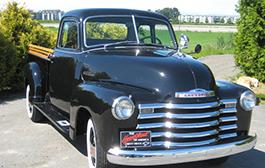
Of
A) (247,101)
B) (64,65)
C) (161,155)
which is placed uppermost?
(64,65)

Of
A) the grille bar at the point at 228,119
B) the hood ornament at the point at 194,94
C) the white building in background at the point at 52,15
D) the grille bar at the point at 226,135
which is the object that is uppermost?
the white building in background at the point at 52,15

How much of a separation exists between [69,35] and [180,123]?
2.55 m

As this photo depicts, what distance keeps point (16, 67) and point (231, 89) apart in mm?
6525

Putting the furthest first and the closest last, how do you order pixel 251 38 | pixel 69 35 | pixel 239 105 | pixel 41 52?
pixel 251 38, pixel 41 52, pixel 69 35, pixel 239 105

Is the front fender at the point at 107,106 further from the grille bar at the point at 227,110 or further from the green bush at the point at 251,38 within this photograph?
the green bush at the point at 251,38

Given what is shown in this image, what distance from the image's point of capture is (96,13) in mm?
5836

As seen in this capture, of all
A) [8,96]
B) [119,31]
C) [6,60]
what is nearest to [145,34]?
[119,31]

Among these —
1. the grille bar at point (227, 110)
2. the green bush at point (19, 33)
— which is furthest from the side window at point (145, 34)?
the green bush at point (19, 33)

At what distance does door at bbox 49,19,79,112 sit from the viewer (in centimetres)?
578

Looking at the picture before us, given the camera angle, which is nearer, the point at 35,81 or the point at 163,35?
the point at 163,35

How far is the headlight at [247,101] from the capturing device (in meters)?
4.84

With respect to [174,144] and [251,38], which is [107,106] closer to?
[174,144]

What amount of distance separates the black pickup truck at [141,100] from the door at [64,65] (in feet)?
0.07

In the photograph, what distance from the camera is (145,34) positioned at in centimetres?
599
